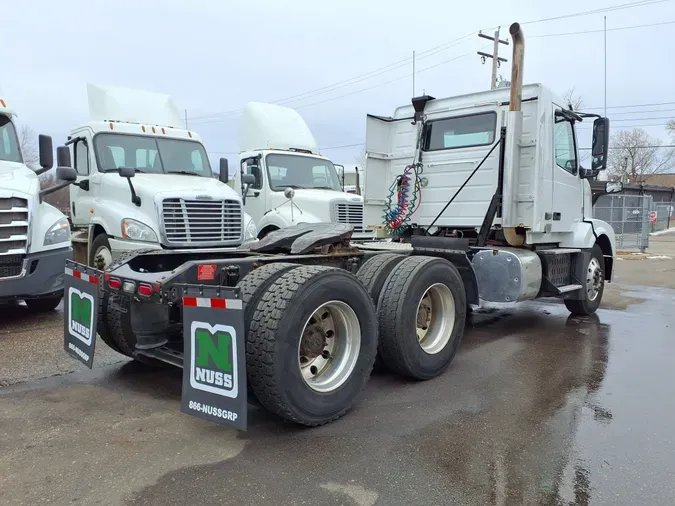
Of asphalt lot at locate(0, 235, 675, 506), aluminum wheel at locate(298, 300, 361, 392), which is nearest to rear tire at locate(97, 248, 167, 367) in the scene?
asphalt lot at locate(0, 235, 675, 506)

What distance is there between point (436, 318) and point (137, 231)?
4655 mm

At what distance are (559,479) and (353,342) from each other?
1617 millimetres

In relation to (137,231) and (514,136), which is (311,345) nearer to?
(514,136)

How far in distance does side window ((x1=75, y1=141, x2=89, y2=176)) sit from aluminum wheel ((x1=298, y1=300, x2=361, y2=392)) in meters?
6.50

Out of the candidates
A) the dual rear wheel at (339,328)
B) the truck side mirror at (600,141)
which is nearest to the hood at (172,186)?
the dual rear wheel at (339,328)

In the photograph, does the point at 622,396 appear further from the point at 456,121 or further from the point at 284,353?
the point at 456,121

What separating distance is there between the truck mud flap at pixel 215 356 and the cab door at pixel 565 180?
17.0 feet

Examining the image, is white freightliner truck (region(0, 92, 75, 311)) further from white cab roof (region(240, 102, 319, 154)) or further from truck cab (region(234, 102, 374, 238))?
white cab roof (region(240, 102, 319, 154))

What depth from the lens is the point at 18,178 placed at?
6.73 metres

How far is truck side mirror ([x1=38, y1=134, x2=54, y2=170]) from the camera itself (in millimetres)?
7535

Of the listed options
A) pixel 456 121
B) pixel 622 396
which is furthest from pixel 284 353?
Answer: pixel 456 121

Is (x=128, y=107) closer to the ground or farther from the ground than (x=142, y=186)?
farther from the ground

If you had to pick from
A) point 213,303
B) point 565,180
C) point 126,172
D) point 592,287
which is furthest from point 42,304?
point 592,287

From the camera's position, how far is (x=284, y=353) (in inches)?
133
